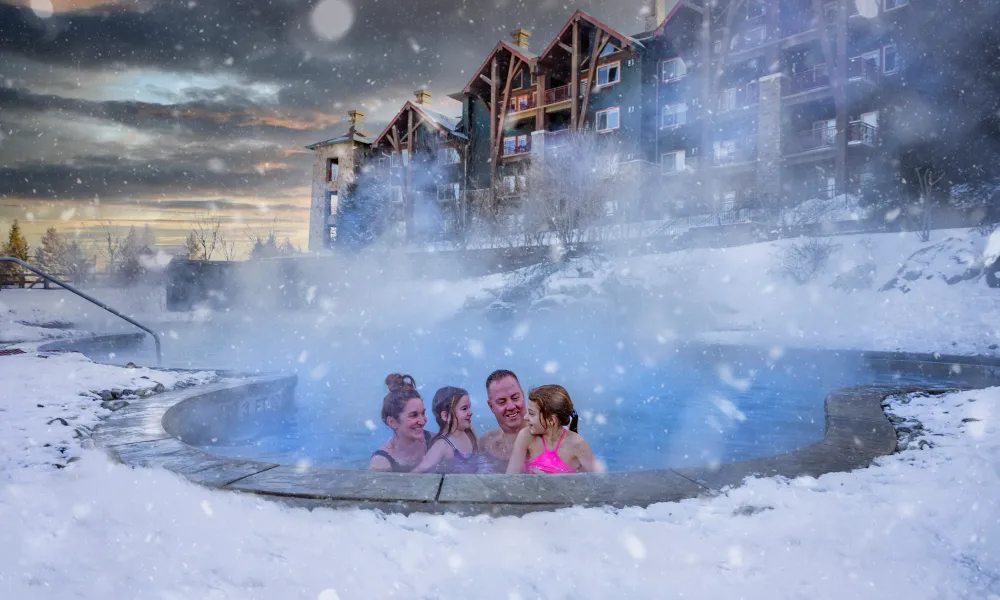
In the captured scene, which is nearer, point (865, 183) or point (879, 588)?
point (879, 588)

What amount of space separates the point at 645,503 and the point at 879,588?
97 centimetres

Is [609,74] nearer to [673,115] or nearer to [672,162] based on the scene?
[673,115]

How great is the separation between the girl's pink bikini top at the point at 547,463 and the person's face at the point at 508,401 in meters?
0.78

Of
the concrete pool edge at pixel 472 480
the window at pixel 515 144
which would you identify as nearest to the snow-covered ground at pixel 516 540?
the concrete pool edge at pixel 472 480

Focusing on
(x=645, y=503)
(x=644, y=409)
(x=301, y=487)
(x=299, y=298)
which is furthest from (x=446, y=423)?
(x=299, y=298)

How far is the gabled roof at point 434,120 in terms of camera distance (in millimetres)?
31594

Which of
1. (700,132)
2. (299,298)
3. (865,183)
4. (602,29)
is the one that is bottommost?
(299,298)

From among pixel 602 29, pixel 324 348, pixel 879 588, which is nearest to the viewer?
pixel 879 588

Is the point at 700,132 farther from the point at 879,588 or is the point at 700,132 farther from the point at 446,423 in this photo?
the point at 879,588

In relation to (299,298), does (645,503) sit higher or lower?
lower

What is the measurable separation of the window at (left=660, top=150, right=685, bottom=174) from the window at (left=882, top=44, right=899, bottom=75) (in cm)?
765

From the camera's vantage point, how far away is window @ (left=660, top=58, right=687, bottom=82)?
2566cm

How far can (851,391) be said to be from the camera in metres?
6.22

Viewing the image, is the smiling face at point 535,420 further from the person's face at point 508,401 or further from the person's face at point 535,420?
the person's face at point 508,401
